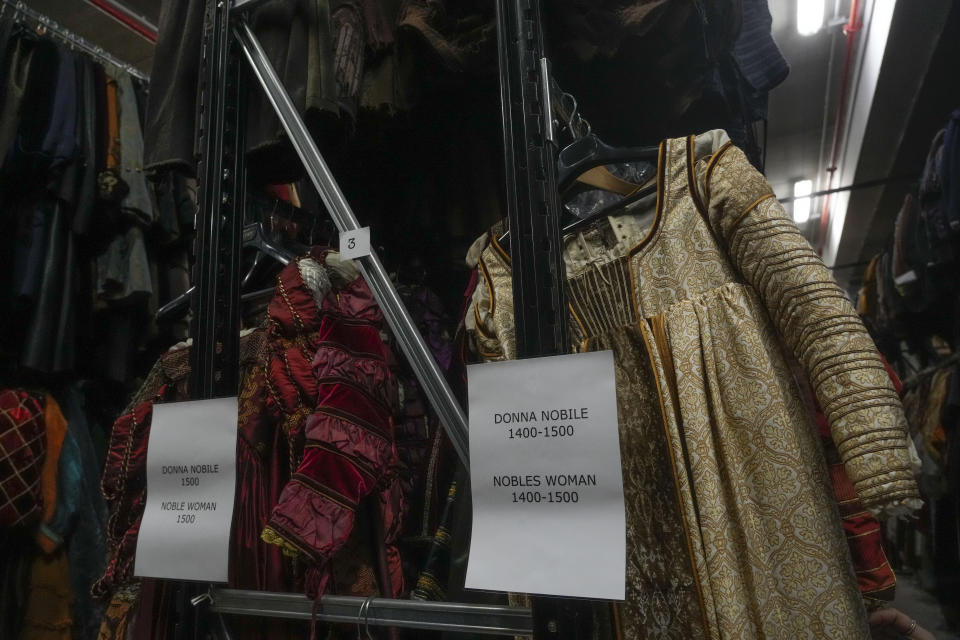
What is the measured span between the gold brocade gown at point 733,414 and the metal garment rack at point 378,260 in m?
0.24

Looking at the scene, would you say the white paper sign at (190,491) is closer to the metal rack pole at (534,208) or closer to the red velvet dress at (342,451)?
the red velvet dress at (342,451)

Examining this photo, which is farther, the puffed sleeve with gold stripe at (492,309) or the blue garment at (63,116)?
the blue garment at (63,116)

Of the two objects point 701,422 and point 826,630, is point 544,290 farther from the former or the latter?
point 826,630

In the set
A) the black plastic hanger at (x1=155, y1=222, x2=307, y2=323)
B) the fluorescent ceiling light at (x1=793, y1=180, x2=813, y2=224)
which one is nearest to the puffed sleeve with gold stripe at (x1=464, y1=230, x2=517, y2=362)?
the black plastic hanger at (x1=155, y1=222, x2=307, y2=323)

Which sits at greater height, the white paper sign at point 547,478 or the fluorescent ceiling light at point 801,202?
the fluorescent ceiling light at point 801,202

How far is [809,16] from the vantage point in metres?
2.99

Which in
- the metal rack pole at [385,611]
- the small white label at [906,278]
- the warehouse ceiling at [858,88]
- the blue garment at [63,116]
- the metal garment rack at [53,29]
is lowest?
the metal rack pole at [385,611]

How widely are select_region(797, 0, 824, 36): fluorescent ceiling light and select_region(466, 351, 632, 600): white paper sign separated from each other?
11.1ft

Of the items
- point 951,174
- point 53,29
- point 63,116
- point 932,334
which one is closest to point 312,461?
point 63,116

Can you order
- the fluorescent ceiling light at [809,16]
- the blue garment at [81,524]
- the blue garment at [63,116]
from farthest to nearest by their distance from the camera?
1. the fluorescent ceiling light at [809,16]
2. the blue garment at [63,116]
3. the blue garment at [81,524]

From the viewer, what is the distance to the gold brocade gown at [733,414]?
616 millimetres

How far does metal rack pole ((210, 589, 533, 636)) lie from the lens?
525 mm

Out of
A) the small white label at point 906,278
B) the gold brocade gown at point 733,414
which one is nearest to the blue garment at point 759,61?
the gold brocade gown at point 733,414

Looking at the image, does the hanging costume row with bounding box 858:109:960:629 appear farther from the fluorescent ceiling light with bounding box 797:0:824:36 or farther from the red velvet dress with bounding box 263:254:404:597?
the red velvet dress with bounding box 263:254:404:597
